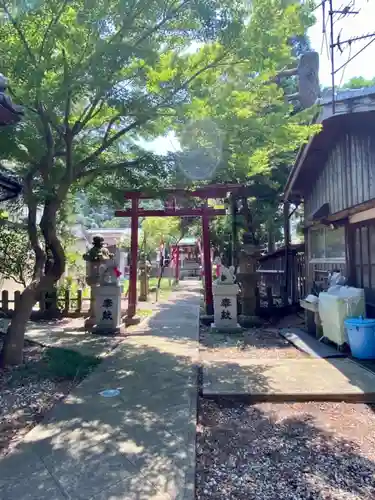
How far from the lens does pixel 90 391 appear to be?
4.89m

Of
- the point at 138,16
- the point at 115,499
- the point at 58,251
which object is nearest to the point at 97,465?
the point at 115,499

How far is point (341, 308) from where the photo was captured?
6.66m

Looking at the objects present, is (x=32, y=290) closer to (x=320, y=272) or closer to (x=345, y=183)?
(x=345, y=183)

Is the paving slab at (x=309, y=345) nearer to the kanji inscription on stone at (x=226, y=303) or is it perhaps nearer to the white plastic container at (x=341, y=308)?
the white plastic container at (x=341, y=308)

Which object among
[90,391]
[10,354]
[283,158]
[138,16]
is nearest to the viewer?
[138,16]

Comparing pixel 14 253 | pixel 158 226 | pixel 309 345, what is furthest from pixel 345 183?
pixel 158 226

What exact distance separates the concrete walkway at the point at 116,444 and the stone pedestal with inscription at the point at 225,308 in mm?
3842

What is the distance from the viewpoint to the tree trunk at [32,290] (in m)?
5.84

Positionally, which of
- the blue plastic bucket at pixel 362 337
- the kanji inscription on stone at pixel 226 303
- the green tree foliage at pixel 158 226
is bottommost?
the blue plastic bucket at pixel 362 337

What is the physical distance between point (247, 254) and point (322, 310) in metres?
3.72

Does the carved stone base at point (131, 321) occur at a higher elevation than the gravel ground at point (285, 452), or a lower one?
higher

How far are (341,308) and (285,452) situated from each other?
3.74 m

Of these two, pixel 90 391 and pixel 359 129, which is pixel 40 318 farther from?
pixel 359 129

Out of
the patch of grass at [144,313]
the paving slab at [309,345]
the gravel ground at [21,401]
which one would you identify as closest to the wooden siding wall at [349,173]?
the paving slab at [309,345]
